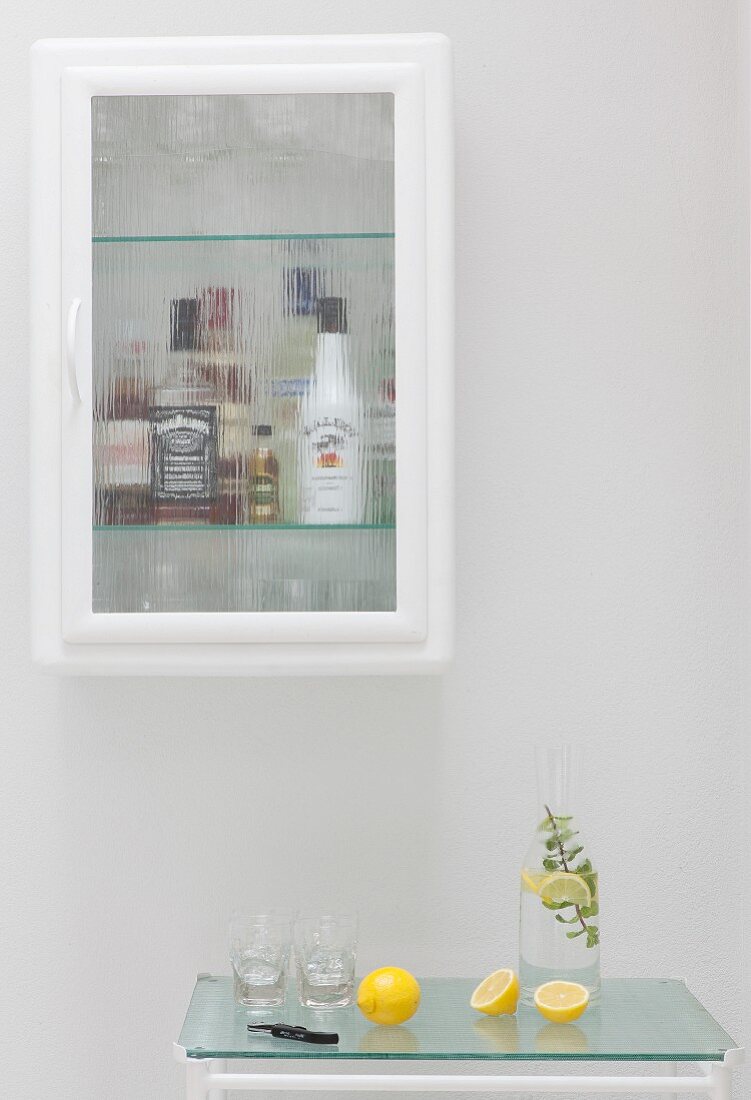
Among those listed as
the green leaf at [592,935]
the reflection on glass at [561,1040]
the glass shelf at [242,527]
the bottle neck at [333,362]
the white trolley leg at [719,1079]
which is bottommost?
the white trolley leg at [719,1079]

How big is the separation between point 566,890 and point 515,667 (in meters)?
0.32

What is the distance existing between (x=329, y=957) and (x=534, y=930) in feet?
0.78

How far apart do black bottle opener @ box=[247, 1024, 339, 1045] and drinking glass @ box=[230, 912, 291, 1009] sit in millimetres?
52

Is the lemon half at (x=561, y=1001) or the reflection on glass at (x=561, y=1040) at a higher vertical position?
the lemon half at (x=561, y=1001)

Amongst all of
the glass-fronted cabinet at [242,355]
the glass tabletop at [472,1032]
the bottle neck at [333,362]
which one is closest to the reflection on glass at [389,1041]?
the glass tabletop at [472,1032]

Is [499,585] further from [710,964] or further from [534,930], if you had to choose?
[710,964]

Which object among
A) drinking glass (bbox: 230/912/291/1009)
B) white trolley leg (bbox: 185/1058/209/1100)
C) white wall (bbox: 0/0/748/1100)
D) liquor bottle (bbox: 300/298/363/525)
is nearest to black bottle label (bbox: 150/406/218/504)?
liquor bottle (bbox: 300/298/363/525)

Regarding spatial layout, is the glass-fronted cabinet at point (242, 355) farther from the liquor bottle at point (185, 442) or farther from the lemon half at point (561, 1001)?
the lemon half at point (561, 1001)

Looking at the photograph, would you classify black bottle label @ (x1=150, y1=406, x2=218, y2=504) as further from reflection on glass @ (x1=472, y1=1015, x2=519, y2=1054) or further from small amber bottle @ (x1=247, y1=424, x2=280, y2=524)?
reflection on glass @ (x1=472, y1=1015, x2=519, y2=1054)

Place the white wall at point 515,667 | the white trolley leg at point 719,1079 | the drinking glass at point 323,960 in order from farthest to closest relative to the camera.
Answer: the white wall at point 515,667
the drinking glass at point 323,960
the white trolley leg at point 719,1079

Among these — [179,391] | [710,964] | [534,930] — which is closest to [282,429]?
[179,391]

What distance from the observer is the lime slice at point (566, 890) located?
128cm

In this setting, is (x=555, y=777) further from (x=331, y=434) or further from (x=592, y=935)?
(x=331, y=434)

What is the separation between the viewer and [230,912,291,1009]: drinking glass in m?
1.28
